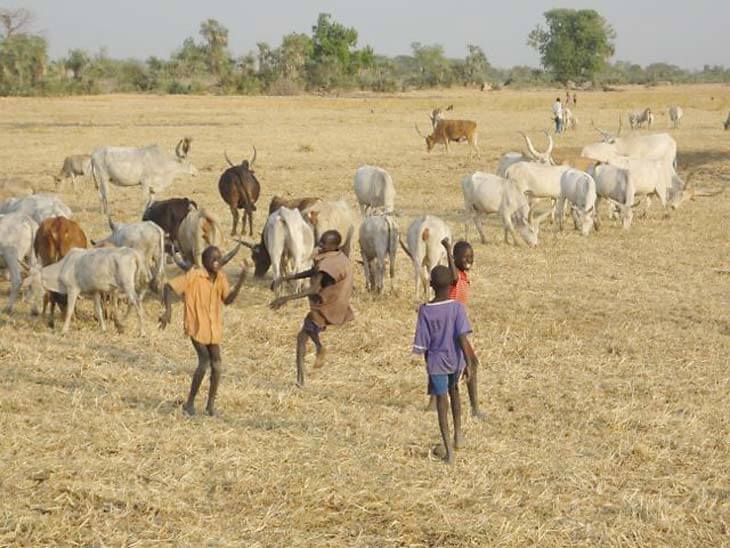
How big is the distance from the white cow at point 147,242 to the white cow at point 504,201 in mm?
5946

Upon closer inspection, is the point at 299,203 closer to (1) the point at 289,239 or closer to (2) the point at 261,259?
(2) the point at 261,259

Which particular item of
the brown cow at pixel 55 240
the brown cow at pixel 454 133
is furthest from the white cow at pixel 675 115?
the brown cow at pixel 55 240

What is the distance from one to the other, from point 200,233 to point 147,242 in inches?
42.2

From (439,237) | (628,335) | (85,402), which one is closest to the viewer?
(85,402)

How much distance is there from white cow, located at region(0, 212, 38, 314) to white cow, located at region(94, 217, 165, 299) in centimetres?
77

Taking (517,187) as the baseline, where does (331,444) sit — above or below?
below

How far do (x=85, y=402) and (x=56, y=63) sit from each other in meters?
69.7

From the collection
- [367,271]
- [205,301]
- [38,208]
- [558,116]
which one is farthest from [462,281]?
[558,116]

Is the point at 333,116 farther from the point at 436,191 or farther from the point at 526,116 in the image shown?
the point at 436,191

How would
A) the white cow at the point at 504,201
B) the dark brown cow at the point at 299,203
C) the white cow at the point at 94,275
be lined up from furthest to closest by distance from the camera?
the white cow at the point at 504,201 → the dark brown cow at the point at 299,203 → the white cow at the point at 94,275

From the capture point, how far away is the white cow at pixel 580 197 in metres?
16.0

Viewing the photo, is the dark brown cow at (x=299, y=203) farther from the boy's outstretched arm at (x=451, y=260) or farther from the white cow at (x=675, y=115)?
the white cow at (x=675, y=115)

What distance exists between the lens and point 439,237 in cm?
1112

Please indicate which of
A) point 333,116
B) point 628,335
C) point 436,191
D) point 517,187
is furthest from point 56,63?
point 628,335
